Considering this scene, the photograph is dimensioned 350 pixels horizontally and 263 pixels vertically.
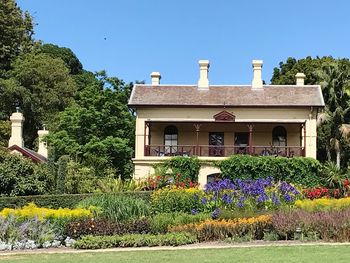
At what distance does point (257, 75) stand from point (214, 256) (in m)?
27.0

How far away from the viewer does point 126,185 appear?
29.0 meters

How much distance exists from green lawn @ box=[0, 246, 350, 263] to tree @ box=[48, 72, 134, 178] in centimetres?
2203

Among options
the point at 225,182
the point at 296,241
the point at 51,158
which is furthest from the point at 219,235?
the point at 51,158

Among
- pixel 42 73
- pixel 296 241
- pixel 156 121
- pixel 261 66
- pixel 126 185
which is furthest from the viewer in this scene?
pixel 42 73

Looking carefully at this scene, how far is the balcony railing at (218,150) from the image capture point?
34906mm

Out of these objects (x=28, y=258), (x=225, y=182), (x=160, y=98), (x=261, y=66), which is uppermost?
(x=261, y=66)

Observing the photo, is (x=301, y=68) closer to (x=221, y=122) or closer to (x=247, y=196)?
(x=221, y=122)

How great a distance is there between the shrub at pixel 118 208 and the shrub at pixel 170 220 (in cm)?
111

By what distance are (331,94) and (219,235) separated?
94.4ft

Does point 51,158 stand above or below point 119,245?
above

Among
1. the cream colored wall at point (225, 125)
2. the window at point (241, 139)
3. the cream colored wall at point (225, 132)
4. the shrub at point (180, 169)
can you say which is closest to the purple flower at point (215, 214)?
the shrub at point (180, 169)

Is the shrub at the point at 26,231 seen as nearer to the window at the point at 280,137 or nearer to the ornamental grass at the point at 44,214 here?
the ornamental grass at the point at 44,214

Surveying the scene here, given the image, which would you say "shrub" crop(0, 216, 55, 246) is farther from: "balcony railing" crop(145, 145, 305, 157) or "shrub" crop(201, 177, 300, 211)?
"balcony railing" crop(145, 145, 305, 157)

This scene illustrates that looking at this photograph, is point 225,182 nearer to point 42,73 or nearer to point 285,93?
point 285,93
